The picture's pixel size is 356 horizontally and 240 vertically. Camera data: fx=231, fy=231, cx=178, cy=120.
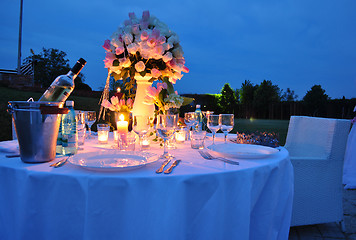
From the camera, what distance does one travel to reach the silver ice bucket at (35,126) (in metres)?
0.96

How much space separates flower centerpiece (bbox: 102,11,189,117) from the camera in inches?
64.3

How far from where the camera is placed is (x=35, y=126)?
97 cm

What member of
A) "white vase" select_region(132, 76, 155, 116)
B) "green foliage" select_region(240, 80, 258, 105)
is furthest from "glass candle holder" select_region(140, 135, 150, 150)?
"green foliage" select_region(240, 80, 258, 105)

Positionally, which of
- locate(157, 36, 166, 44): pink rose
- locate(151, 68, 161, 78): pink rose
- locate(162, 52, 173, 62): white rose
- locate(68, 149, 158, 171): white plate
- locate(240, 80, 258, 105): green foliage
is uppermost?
locate(240, 80, 258, 105): green foliage

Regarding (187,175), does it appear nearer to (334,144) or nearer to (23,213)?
(23,213)

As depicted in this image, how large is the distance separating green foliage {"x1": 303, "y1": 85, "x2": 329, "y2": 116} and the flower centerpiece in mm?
18702

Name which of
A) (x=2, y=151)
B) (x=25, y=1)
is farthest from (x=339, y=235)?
(x=25, y=1)

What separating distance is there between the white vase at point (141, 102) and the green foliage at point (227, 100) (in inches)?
828

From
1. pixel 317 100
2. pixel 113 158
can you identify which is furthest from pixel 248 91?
pixel 113 158

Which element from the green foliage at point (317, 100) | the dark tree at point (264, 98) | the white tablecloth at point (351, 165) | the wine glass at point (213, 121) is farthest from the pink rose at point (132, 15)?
the dark tree at point (264, 98)

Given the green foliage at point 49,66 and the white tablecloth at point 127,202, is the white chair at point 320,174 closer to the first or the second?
the white tablecloth at point 127,202

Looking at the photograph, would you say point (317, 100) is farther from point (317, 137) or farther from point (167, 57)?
point (167, 57)

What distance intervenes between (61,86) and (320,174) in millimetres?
2356

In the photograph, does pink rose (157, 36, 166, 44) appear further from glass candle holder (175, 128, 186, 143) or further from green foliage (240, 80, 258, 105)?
green foliage (240, 80, 258, 105)
